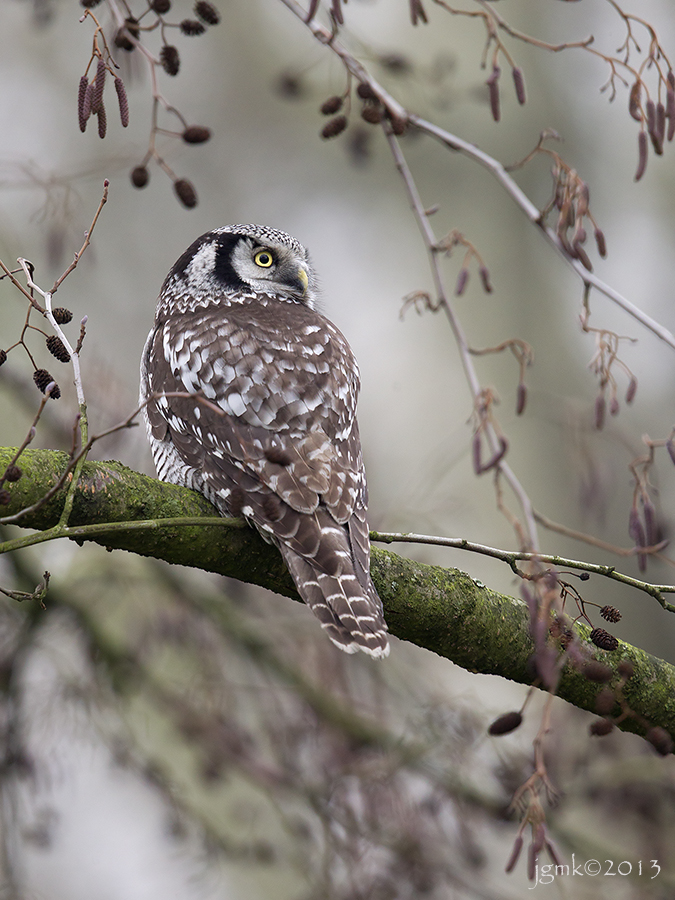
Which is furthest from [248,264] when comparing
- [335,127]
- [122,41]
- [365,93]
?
[122,41]

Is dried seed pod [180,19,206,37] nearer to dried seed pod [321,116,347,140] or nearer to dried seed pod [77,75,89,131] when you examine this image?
dried seed pod [77,75,89,131]

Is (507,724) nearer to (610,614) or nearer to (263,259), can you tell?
(610,614)

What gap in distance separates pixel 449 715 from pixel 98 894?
15.8ft

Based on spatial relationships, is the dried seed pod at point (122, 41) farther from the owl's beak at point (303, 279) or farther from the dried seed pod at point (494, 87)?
the owl's beak at point (303, 279)

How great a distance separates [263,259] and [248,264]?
8cm

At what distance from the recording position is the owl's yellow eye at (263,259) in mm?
4195

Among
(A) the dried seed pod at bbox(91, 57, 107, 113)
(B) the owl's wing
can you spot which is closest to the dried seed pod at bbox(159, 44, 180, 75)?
(A) the dried seed pod at bbox(91, 57, 107, 113)

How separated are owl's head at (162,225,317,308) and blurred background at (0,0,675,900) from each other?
414 millimetres

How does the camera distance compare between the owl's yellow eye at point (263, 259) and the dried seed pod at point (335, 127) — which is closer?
the dried seed pod at point (335, 127)

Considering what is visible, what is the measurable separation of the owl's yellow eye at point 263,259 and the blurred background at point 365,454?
0.67 metres

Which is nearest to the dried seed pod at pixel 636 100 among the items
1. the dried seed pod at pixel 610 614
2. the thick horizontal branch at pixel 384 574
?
the dried seed pod at pixel 610 614

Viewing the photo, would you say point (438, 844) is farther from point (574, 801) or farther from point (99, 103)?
point (99, 103)

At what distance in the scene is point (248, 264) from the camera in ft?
13.7

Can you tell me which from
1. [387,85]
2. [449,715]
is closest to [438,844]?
[449,715]
